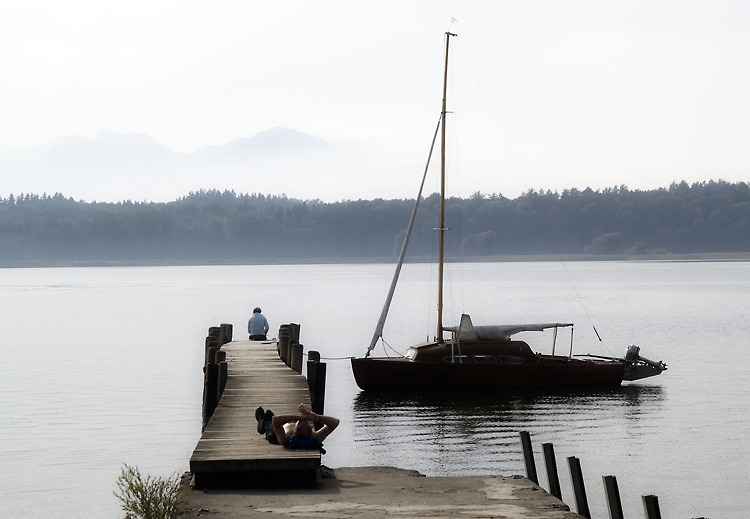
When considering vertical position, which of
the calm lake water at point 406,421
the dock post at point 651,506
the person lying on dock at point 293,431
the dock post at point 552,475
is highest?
the person lying on dock at point 293,431

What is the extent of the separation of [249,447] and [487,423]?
45.3 feet

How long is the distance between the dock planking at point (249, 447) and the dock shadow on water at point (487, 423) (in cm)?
402

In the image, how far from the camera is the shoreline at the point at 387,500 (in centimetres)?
1130

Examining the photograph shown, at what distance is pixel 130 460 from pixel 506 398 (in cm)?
1371

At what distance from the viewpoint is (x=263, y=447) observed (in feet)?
42.5

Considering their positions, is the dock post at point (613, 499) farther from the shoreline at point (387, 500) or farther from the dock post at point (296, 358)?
the dock post at point (296, 358)

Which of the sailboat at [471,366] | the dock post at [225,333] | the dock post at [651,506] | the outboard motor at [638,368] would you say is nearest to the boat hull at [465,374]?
the sailboat at [471,366]

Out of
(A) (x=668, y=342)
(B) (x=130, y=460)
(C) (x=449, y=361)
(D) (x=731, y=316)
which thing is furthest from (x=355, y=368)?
(D) (x=731, y=316)

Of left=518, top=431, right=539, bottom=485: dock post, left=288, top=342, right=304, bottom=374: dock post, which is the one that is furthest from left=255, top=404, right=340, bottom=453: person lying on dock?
left=288, top=342, right=304, bottom=374: dock post

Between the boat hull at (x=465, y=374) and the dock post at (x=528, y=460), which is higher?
the dock post at (x=528, y=460)

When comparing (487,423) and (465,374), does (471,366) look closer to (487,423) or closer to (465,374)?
(465,374)

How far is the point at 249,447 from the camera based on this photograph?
42.5 feet

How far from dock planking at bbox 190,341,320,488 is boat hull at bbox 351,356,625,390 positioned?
1001 cm

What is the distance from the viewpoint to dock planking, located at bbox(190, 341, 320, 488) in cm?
1221
